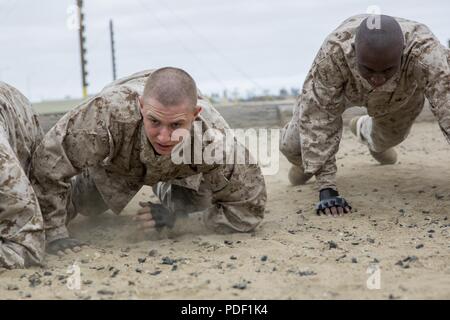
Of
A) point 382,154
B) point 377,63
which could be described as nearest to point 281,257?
point 377,63

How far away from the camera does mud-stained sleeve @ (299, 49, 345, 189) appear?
5.22 metres

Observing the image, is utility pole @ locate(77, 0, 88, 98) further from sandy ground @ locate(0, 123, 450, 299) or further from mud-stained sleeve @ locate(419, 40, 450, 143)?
mud-stained sleeve @ locate(419, 40, 450, 143)

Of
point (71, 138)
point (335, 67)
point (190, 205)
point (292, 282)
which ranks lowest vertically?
point (292, 282)

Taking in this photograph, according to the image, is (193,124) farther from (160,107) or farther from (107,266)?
(107,266)

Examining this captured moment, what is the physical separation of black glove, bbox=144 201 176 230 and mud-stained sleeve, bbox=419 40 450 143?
185 cm

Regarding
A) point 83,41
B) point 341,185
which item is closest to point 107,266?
point 341,185

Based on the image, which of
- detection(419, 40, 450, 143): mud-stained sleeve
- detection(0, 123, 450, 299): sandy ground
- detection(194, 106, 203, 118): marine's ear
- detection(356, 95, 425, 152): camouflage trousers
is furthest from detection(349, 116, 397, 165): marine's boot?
detection(194, 106, 203, 118): marine's ear

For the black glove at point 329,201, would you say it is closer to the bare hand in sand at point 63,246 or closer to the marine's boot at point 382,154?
the bare hand in sand at point 63,246

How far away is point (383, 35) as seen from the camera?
4656 mm

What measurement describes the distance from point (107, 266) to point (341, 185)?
10.0ft

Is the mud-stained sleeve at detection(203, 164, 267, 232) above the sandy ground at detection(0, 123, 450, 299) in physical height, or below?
above

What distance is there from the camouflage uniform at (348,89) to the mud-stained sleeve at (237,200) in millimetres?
826

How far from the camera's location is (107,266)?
3.78m

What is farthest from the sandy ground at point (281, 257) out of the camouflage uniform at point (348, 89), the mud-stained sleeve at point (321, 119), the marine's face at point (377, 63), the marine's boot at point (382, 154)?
the marine's boot at point (382, 154)
